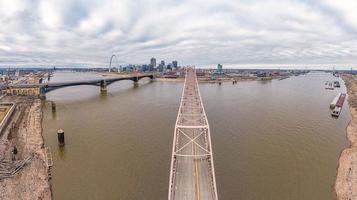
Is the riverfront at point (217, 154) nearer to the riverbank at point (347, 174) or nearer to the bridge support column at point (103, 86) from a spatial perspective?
the riverbank at point (347, 174)

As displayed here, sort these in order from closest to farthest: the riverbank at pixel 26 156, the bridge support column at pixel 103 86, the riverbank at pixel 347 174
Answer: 1. the riverbank at pixel 26 156
2. the riverbank at pixel 347 174
3. the bridge support column at pixel 103 86

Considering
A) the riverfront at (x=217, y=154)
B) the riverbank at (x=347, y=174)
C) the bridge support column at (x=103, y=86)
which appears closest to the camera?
the riverbank at (x=347, y=174)

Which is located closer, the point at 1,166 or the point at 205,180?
the point at 205,180

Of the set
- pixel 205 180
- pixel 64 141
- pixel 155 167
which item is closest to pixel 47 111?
pixel 64 141

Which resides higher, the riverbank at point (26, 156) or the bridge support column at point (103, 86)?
the bridge support column at point (103, 86)

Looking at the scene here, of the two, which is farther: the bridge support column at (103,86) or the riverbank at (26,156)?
the bridge support column at (103,86)

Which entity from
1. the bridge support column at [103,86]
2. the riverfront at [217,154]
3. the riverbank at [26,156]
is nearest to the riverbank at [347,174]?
the riverfront at [217,154]

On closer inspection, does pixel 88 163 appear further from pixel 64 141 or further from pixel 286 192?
pixel 286 192

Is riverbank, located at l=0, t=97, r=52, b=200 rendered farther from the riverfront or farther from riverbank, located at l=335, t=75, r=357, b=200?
riverbank, located at l=335, t=75, r=357, b=200

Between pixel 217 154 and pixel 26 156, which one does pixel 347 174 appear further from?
pixel 26 156

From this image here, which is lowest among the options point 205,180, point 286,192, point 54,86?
point 286,192
